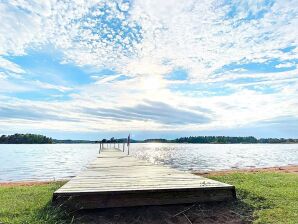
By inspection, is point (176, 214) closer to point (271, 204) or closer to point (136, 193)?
point (136, 193)

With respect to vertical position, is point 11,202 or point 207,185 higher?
point 207,185

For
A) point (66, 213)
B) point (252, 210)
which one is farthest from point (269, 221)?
point (66, 213)

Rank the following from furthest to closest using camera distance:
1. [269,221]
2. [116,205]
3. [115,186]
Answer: [115,186] → [116,205] → [269,221]

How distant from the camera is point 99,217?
6605 millimetres

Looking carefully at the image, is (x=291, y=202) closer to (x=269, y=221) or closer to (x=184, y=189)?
(x=269, y=221)

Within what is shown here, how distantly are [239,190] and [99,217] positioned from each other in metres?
4.79

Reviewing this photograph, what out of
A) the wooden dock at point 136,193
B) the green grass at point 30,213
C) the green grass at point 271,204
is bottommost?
the green grass at point 30,213

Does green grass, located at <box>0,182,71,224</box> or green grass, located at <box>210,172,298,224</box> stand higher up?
green grass, located at <box>210,172,298,224</box>

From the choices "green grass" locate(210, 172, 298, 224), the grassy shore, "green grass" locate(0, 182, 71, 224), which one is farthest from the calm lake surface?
"green grass" locate(210, 172, 298, 224)

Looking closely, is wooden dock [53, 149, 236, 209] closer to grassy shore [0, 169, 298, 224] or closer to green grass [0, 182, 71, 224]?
grassy shore [0, 169, 298, 224]

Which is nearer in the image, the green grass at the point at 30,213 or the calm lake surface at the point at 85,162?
the green grass at the point at 30,213

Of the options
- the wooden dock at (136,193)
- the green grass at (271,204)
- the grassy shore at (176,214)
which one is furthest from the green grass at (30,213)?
the green grass at (271,204)

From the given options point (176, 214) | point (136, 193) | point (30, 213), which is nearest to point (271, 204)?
point (176, 214)

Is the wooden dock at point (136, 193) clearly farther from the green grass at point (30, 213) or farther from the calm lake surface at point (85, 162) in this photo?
the calm lake surface at point (85, 162)
